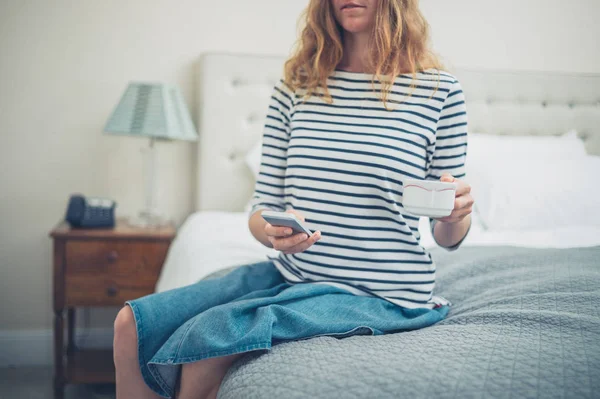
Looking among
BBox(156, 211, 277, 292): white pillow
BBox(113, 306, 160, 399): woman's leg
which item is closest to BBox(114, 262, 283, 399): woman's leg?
BBox(113, 306, 160, 399): woman's leg

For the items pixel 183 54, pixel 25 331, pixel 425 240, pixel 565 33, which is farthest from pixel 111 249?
pixel 565 33

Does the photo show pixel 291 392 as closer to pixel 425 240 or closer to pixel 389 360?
pixel 389 360

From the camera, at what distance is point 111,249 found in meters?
2.12

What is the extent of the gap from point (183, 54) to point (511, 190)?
4.79ft

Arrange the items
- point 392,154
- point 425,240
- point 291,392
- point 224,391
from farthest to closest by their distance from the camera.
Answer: point 425,240, point 392,154, point 224,391, point 291,392

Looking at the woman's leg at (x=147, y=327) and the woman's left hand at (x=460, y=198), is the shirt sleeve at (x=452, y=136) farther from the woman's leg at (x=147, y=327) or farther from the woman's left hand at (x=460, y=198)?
the woman's leg at (x=147, y=327)

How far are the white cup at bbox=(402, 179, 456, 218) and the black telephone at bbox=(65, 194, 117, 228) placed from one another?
154 centimetres

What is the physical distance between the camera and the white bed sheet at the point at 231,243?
5.39 ft

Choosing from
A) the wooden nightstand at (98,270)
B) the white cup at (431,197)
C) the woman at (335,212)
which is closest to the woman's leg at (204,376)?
the woman at (335,212)

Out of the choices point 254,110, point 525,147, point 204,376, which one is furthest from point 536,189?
point 204,376

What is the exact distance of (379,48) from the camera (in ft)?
4.00

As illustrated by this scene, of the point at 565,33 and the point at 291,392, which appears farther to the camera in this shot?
the point at 565,33

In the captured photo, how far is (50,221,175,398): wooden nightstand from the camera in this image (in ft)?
6.91

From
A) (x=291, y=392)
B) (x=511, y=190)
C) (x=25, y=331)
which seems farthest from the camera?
(x=25, y=331)
